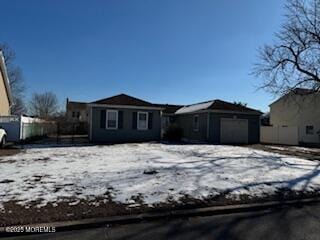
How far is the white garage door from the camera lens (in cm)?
2577

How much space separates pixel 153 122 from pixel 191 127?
17.6 ft

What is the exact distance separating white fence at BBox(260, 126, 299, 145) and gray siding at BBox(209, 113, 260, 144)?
4884 millimetres

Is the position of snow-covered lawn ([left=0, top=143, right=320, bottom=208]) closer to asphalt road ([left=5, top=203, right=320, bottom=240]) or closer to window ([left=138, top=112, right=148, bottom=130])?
asphalt road ([left=5, top=203, right=320, bottom=240])

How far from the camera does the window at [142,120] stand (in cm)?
2378

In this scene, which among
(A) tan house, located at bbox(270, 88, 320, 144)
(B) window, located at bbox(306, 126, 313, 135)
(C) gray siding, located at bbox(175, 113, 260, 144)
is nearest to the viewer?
(C) gray siding, located at bbox(175, 113, 260, 144)

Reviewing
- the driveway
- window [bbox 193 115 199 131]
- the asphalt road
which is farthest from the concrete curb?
Answer: window [bbox 193 115 199 131]

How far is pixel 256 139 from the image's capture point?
2683 centimetres

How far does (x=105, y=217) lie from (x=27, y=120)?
19.4m

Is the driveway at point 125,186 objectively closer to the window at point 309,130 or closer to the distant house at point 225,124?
the distant house at point 225,124

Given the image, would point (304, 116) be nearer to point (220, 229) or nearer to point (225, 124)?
point (225, 124)

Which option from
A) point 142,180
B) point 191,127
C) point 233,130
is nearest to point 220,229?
point 142,180

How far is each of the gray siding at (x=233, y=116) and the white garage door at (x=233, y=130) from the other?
0.30 meters

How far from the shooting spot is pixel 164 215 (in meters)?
5.59

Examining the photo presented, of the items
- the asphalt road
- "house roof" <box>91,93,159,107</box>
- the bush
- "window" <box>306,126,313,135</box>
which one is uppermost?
"house roof" <box>91,93,159,107</box>
